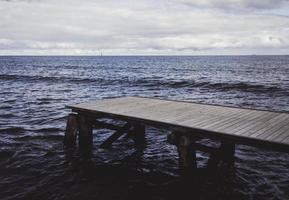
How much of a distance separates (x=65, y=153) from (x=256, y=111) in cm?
713

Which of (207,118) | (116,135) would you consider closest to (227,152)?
(207,118)

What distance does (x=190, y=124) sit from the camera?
8.77 metres

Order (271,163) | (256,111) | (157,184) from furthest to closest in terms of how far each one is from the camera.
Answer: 1. (271,163)
2. (256,111)
3. (157,184)

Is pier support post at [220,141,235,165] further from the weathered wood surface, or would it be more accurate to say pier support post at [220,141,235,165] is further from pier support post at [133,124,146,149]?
pier support post at [133,124,146,149]

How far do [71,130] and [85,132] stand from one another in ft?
2.35

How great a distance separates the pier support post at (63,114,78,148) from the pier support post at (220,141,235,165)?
5.54 meters

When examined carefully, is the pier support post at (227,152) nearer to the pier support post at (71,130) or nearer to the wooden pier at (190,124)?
the wooden pier at (190,124)

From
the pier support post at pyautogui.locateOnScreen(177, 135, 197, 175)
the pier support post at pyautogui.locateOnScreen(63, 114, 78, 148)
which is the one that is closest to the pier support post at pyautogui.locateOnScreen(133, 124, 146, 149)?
the pier support post at pyautogui.locateOnScreen(63, 114, 78, 148)

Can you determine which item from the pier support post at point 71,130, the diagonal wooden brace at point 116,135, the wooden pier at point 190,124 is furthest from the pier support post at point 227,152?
the pier support post at point 71,130

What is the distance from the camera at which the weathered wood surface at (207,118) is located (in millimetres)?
7699

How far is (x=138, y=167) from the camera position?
11008mm

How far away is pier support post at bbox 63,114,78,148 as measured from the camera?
1209 centimetres

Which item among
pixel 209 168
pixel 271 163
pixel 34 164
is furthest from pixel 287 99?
pixel 34 164

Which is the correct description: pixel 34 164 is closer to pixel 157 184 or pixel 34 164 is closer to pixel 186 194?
pixel 157 184
